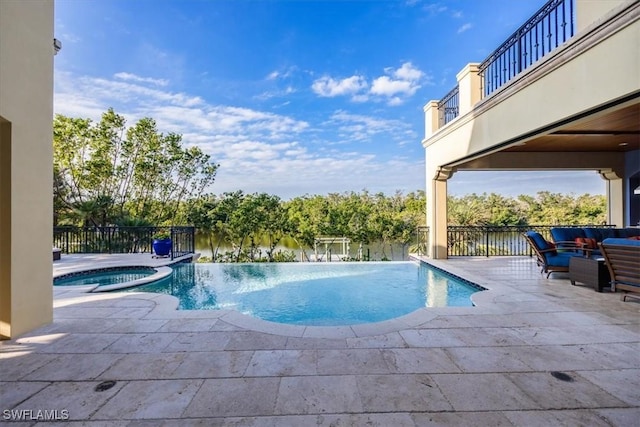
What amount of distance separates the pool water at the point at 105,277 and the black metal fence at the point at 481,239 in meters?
8.49

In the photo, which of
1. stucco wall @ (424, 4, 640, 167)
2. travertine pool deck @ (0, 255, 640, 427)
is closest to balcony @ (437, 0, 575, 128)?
stucco wall @ (424, 4, 640, 167)

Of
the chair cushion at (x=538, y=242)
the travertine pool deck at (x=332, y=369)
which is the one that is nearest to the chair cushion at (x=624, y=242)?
the travertine pool deck at (x=332, y=369)

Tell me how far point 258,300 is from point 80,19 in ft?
30.9

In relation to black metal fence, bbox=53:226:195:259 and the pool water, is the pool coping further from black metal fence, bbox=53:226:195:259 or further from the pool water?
black metal fence, bbox=53:226:195:259

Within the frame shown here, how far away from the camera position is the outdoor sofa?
6.84 m

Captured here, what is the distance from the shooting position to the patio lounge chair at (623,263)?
459 cm

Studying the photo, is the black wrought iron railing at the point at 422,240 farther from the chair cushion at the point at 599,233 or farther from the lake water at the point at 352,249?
the chair cushion at the point at 599,233

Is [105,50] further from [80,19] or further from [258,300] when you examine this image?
[258,300]

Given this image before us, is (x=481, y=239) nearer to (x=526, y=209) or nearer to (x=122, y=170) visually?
(x=526, y=209)

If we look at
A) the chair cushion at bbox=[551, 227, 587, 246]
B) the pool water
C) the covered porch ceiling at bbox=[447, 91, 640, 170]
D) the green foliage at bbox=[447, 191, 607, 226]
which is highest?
the covered porch ceiling at bbox=[447, 91, 640, 170]

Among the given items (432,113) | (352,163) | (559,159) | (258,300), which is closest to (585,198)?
(559,159)

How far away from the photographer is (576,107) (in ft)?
13.9

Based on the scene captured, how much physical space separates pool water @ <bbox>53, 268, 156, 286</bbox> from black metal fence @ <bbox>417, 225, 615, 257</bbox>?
8486 mm

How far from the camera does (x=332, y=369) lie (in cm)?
269
